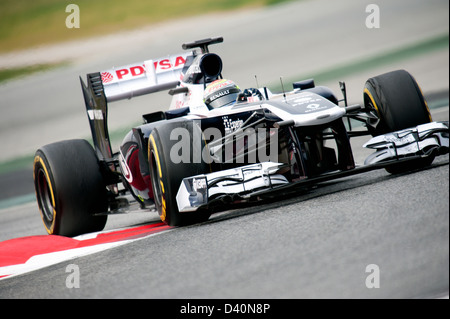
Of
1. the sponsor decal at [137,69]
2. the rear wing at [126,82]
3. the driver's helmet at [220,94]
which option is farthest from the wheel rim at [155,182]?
the sponsor decal at [137,69]

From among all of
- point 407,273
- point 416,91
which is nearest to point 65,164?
point 416,91

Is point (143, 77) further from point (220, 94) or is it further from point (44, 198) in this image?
point (44, 198)

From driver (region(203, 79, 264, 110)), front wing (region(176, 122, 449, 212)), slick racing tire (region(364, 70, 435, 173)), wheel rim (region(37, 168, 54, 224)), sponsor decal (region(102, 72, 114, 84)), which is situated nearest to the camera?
front wing (region(176, 122, 449, 212))

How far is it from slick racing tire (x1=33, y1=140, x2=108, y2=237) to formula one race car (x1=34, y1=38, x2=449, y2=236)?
0.01m

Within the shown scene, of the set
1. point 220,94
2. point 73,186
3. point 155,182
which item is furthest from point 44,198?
point 220,94

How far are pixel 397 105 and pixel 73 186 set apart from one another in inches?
129

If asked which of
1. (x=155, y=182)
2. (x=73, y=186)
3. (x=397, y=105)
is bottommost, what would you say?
(x=73, y=186)

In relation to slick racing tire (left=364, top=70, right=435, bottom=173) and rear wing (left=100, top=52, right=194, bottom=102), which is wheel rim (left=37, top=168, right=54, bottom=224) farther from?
slick racing tire (left=364, top=70, right=435, bottom=173)

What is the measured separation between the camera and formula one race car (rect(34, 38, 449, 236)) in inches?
209

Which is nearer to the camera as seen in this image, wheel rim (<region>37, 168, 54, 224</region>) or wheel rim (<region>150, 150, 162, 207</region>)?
wheel rim (<region>150, 150, 162, 207</region>)

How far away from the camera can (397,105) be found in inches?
231

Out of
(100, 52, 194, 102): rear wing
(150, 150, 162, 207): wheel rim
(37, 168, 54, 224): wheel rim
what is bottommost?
(37, 168, 54, 224): wheel rim

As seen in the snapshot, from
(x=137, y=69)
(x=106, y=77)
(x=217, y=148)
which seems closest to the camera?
(x=217, y=148)

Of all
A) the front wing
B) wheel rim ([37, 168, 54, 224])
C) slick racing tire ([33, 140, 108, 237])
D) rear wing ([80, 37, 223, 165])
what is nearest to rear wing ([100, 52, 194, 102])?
rear wing ([80, 37, 223, 165])
